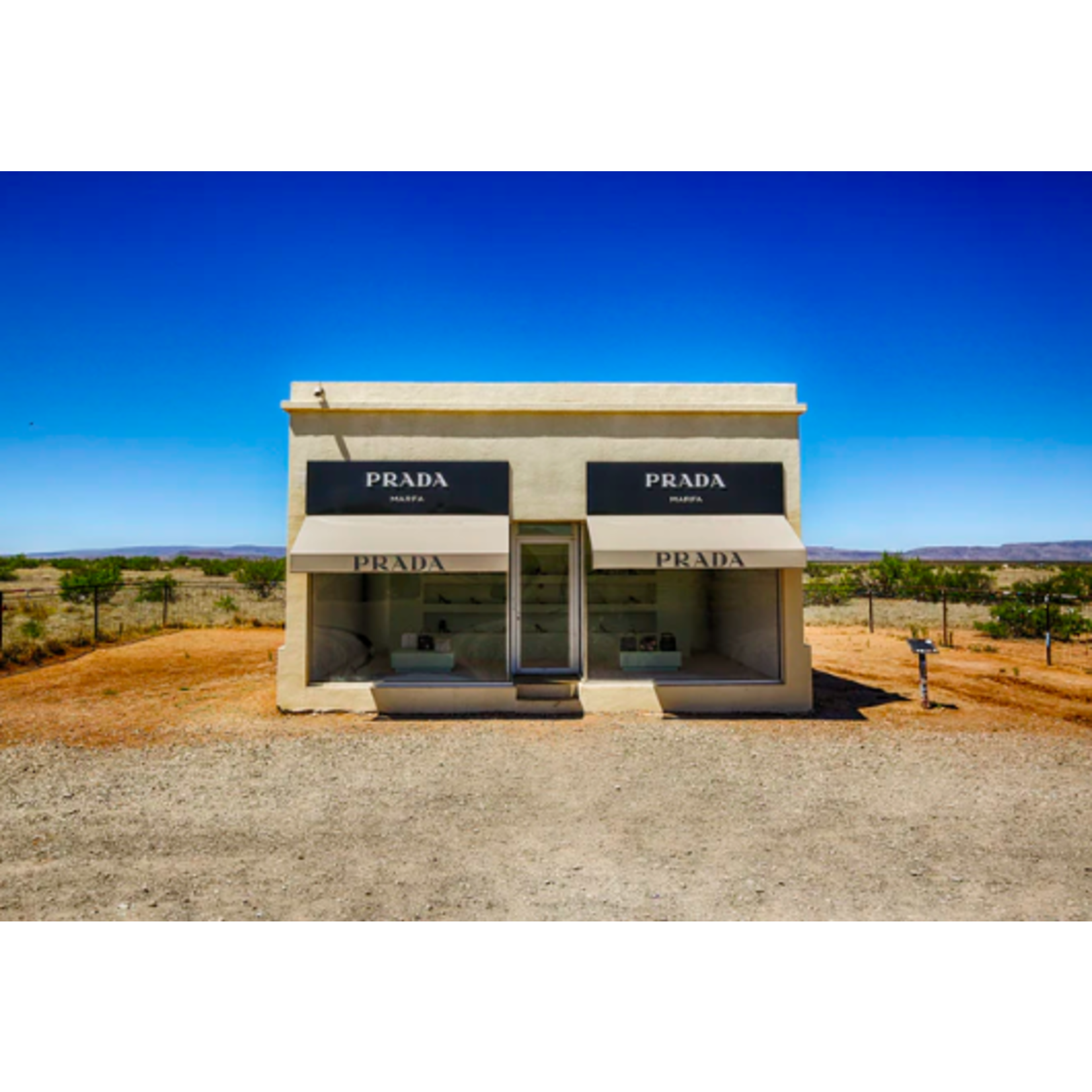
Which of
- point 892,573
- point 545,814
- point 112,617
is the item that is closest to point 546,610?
point 545,814

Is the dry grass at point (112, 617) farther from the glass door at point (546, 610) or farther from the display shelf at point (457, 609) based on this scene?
the glass door at point (546, 610)

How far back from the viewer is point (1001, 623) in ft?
55.8

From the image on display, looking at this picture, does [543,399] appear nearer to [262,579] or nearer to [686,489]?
[686,489]

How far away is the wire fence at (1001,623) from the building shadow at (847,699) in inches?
176

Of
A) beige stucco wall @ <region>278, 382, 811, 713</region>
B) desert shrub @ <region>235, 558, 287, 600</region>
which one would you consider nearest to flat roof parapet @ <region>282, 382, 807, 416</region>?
beige stucco wall @ <region>278, 382, 811, 713</region>

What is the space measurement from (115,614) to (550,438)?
19356 millimetres

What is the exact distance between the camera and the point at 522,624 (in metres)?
9.96

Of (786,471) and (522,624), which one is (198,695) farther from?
(786,471)

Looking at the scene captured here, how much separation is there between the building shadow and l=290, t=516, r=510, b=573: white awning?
5.04 m

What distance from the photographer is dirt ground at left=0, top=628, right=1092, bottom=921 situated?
4070 mm
